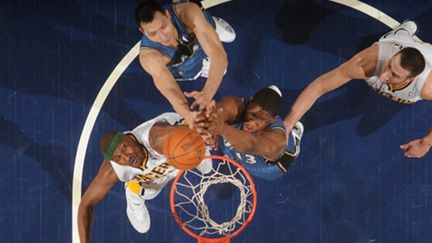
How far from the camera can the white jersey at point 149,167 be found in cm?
475

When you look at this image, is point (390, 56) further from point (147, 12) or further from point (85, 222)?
point (85, 222)

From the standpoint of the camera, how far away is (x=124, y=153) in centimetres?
465

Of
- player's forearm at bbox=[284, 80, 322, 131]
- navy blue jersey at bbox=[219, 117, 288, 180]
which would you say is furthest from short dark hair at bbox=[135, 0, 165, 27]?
player's forearm at bbox=[284, 80, 322, 131]

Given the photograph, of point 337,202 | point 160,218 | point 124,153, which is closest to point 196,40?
point 124,153

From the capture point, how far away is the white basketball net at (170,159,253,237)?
16.5 ft

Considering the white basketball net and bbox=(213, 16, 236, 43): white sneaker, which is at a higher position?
bbox=(213, 16, 236, 43): white sneaker

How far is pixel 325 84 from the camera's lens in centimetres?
505

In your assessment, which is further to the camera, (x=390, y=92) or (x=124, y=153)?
(x=390, y=92)

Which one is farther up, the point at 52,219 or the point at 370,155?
the point at 370,155

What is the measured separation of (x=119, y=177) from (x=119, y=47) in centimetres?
120

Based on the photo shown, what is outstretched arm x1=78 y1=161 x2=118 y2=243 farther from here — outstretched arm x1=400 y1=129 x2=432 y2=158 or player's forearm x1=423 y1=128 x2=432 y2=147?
player's forearm x1=423 y1=128 x2=432 y2=147

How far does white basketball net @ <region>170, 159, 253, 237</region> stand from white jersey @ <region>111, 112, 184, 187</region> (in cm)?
17

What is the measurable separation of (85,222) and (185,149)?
1.50 m

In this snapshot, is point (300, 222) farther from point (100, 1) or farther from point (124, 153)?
point (100, 1)
